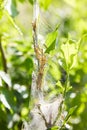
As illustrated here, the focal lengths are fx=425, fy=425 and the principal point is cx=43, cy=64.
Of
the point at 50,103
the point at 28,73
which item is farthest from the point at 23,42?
the point at 50,103

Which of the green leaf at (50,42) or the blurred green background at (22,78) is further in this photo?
the blurred green background at (22,78)

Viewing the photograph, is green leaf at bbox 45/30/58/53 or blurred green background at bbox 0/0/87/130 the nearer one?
green leaf at bbox 45/30/58/53

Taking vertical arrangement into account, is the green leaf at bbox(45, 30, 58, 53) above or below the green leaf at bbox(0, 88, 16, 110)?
above

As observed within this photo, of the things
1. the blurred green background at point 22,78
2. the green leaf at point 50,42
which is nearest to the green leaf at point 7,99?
the blurred green background at point 22,78

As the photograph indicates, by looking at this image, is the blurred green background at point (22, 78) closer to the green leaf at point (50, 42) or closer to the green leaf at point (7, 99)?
the green leaf at point (7, 99)

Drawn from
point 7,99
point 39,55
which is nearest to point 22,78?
point 7,99

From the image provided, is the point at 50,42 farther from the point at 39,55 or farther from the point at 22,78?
the point at 22,78

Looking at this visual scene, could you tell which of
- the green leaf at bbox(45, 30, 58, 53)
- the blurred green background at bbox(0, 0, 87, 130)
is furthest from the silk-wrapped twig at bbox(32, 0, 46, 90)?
the blurred green background at bbox(0, 0, 87, 130)

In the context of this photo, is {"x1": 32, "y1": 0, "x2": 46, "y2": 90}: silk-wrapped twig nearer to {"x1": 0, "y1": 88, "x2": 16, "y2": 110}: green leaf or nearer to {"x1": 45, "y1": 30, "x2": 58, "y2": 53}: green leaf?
{"x1": 45, "y1": 30, "x2": 58, "y2": 53}: green leaf

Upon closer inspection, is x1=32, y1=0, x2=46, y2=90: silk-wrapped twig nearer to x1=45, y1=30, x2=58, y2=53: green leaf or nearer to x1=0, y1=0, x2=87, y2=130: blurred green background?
x1=45, y1=30, x2=58, y2=53: green leaf

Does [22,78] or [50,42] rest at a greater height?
[50,42]

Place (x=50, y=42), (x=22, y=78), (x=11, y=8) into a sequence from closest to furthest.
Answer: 1. (x=50, y=42)
2. (x=11, y=8)
3. (x=22, y=78)
